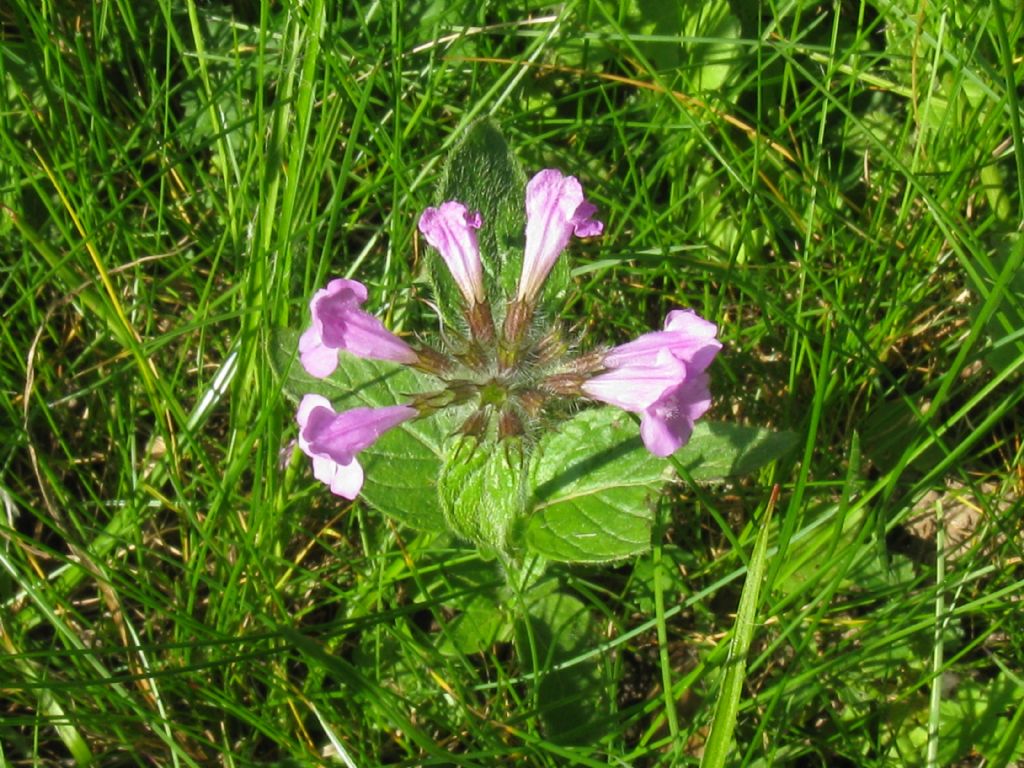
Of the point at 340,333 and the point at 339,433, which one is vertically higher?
the point at 340,333

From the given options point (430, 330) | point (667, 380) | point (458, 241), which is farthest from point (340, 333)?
point (430, 330)

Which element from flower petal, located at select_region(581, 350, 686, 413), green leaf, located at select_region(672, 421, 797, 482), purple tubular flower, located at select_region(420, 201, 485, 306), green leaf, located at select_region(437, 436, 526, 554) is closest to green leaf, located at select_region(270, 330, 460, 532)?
green leaf, located at select_region(437, 436, 526, 554)

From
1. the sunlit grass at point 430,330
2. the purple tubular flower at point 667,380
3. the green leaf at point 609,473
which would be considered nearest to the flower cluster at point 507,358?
the purple tubular flower at point 667,380

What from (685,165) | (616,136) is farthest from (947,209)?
(616,136)

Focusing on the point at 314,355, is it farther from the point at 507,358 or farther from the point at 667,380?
the point at 667,380

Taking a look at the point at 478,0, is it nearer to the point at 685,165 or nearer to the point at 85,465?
the point at 685,165

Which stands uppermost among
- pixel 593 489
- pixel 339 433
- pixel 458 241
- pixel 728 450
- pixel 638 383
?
pixel 458 241

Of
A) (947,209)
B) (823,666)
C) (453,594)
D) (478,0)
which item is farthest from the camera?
(478,0)
